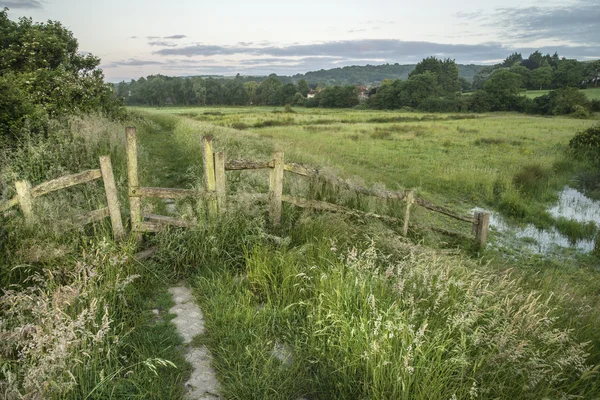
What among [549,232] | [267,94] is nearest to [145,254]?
[549,232]

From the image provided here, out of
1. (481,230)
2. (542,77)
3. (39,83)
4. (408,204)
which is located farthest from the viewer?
(542,77)

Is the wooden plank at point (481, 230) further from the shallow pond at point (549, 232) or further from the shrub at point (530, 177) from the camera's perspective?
the shrub at point (530, 177)

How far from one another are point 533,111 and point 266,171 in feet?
206

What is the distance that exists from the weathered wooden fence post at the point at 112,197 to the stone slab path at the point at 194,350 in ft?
4.50

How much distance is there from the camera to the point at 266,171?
10883 mm

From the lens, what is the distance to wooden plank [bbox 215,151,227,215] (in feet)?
20.5

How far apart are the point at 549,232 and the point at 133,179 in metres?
12.0

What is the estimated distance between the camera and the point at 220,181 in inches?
252

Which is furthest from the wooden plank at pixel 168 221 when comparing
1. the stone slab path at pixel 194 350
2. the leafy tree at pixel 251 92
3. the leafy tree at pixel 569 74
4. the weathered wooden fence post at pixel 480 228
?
the leafy tree at pixel 251 92

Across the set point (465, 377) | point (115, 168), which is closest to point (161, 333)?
point (465, 377)

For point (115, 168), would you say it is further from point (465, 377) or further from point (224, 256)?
point (465, 377)

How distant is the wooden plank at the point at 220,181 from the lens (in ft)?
20.5

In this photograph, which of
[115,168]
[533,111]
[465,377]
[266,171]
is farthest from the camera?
[533,111]

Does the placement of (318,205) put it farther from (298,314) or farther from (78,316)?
(78,316)
